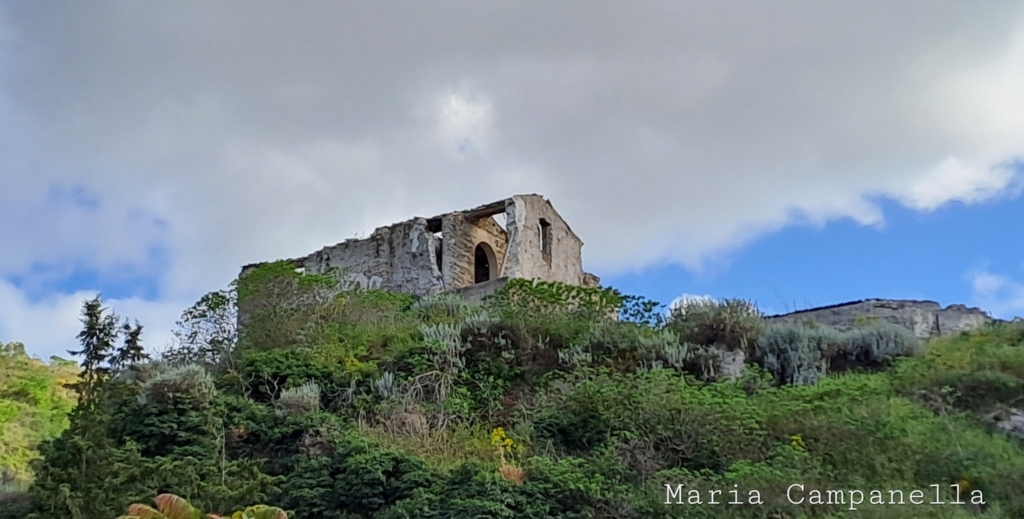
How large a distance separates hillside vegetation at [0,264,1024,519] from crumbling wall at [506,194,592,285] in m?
4.02

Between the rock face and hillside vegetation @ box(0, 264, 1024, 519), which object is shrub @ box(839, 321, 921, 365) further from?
the rock face

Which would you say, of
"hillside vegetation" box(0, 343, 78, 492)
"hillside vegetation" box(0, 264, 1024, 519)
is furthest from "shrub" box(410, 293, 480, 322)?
"hillside vegetation" box(0, 343, 78, 492)

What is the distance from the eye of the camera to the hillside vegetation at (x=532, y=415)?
389 inches

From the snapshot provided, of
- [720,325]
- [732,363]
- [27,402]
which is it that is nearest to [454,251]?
[720,325]

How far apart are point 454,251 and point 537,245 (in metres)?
1.88

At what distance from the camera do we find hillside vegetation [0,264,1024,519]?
9.88 meters

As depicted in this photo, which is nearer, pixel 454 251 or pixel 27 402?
pixel 454 251

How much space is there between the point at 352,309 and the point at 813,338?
7614 mm

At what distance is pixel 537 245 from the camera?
2202 centimetres

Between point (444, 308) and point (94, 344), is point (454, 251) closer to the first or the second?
point (444, 308)

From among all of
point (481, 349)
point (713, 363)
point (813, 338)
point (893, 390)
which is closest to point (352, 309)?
point (481, 349)

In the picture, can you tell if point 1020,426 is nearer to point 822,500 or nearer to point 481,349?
point 822,500

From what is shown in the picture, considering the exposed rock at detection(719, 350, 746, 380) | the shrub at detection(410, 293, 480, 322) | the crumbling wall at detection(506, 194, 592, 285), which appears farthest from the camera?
the crumbling wall at detection(506, 194, 592, 285)

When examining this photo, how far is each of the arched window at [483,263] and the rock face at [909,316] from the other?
7.84 m
